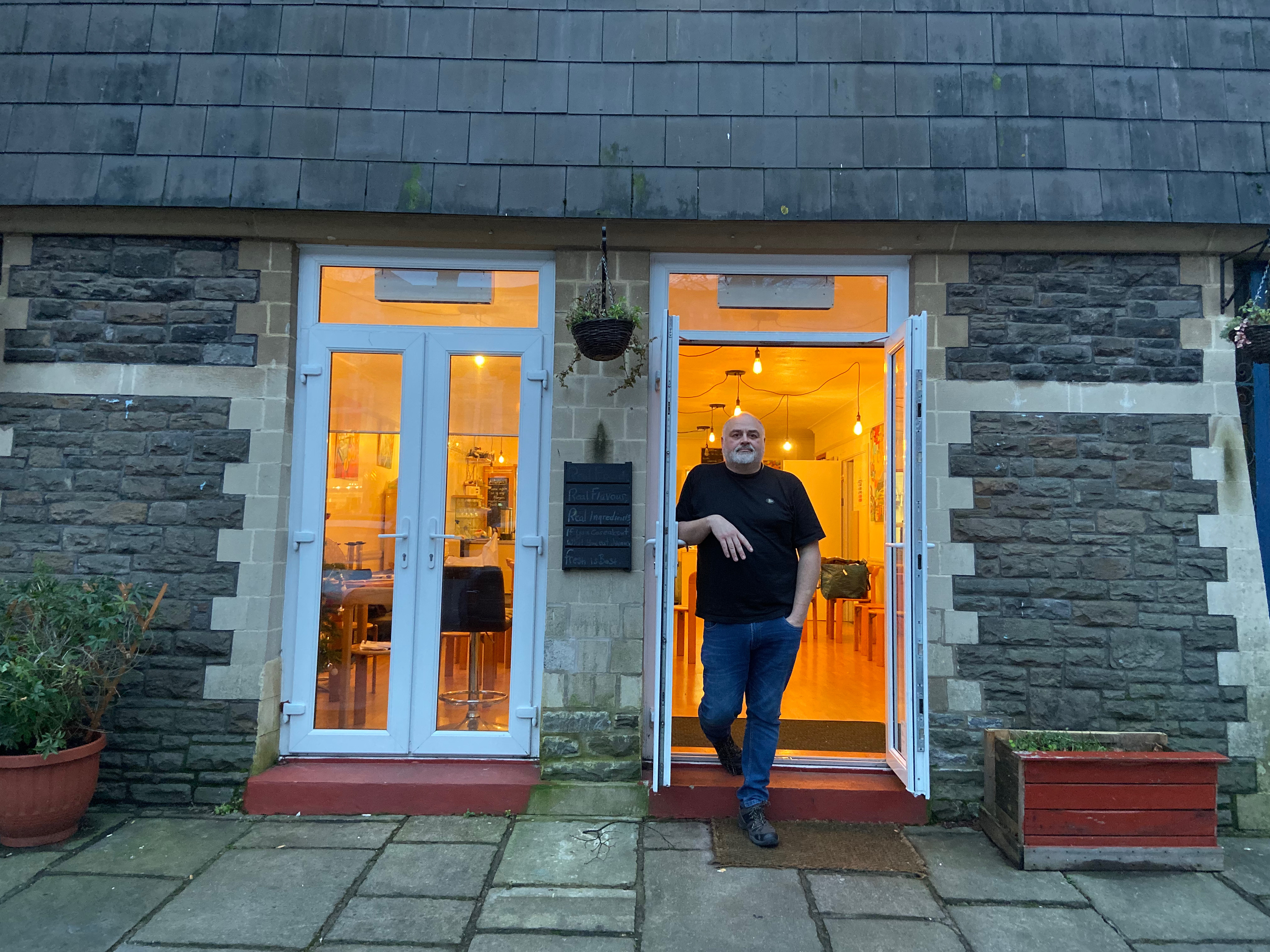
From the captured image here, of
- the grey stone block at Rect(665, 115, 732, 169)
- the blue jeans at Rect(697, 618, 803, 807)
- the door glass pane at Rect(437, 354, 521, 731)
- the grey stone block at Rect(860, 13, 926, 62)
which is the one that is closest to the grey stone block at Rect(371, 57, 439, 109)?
the grey stone block at Rect(665, 115, 732, 169)

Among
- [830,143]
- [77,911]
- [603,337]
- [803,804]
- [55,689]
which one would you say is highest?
[830,143]

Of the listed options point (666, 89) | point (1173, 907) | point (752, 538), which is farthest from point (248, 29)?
point (1173, 907)

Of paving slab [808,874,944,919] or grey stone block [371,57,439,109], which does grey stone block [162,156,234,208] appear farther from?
paving slab [808,874,944,919]

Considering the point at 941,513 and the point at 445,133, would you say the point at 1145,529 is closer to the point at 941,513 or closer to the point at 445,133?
the point at 941,513

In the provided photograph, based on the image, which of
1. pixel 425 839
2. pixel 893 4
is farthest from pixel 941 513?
pixel 425 839

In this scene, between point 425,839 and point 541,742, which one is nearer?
point 425,839

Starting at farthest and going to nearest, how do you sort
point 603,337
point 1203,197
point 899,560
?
point 899,560, point 1203,197, point 603,337

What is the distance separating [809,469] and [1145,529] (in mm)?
6934

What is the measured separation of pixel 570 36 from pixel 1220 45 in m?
3.24

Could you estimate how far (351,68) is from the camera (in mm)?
3900

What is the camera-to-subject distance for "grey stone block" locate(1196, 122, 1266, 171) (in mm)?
3791

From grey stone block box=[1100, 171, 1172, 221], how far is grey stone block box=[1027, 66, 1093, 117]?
0.36 meters

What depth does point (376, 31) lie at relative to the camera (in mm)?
3936

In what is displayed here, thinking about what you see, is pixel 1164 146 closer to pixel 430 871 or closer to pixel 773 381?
pixel 430 871
